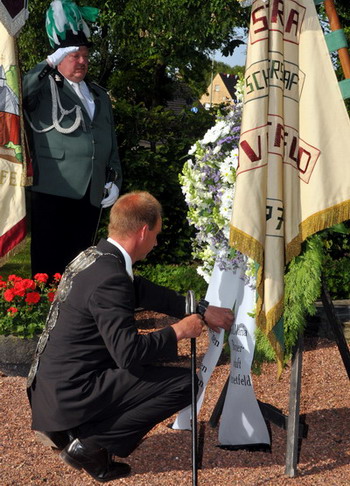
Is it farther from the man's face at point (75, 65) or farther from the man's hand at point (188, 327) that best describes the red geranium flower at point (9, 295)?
the man's hand at point (188, 327)

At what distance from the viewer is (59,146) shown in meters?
5.54

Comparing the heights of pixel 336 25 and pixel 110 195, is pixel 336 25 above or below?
above

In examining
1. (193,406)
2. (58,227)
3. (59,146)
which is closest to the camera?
(193,406)

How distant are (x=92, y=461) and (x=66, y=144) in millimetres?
2520

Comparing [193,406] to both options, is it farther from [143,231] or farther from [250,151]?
[250,151]

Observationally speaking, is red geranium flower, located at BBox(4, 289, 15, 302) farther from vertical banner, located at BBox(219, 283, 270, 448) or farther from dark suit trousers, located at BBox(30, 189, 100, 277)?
vertical banner, located at BBox(219, 283, 270, 448)

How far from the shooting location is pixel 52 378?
3754 millimetres

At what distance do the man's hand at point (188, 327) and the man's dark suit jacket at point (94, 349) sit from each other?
0.15 feet

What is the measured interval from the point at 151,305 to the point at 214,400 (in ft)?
4.09

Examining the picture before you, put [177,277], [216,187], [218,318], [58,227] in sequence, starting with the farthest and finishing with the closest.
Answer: [177,277] → [58,227] → [216,187] → [218,318]

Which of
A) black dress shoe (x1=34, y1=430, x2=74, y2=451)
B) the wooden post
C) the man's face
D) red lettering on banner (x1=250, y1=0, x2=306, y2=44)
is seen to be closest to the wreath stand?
the wooden post

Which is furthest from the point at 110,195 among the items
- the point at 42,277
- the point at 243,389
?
the point at 243,389

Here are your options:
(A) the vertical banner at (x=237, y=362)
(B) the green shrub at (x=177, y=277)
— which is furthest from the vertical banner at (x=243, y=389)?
(B) the green shrub at (x=177, y=277)

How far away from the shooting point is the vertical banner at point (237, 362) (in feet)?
13.5
